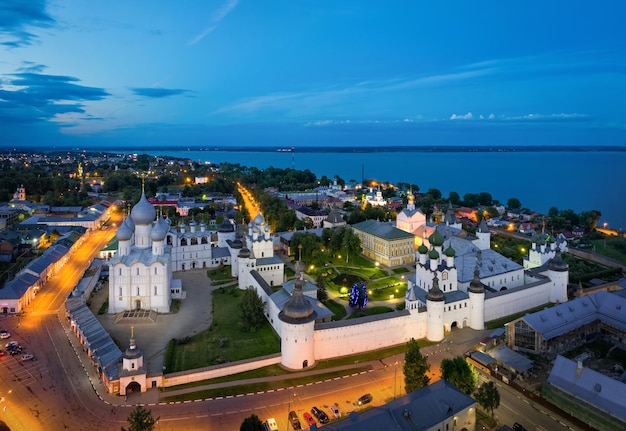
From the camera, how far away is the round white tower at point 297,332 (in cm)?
2545

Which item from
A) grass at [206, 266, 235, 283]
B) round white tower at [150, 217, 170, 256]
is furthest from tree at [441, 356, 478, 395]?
grass at [206, 266, 235, 283]

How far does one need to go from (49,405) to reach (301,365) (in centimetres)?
1302

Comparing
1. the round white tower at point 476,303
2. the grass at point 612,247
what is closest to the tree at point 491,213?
the grass at point 612,247

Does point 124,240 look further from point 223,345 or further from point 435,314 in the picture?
point 435,314

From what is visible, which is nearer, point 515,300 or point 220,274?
point 515,300

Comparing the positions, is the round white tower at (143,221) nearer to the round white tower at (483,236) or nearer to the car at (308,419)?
the car at (308,419)

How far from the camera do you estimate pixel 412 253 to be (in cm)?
4869

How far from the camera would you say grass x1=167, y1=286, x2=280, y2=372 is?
25984mm

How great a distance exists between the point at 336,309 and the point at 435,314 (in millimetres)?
8205

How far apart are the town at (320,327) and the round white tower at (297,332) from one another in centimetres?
7

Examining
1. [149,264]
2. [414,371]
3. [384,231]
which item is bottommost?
[414,371]

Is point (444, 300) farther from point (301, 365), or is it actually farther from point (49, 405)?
point (49, 405)

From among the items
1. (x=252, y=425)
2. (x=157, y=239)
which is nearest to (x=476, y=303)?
(x=252, y=425)

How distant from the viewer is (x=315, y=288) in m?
34.3
